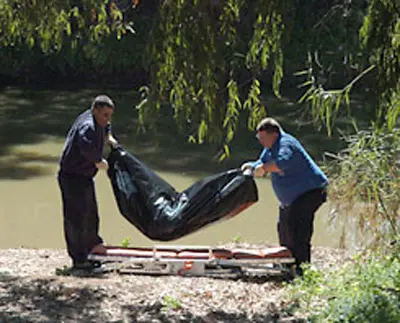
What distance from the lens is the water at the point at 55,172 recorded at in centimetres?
1077

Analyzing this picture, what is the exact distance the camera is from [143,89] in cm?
520

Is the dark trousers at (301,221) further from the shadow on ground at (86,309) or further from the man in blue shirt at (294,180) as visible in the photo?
the shadow on ground at (86,309)

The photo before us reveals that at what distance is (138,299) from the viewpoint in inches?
247

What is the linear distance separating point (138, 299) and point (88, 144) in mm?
1534

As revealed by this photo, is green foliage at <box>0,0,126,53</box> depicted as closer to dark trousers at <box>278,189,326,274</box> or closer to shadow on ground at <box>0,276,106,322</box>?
shadow on ground at <box>0,276,106,322</box>

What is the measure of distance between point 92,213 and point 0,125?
39.1ft

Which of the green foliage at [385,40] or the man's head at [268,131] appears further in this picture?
the man's head at [268,131]

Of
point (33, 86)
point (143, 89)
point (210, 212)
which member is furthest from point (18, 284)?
point (33, 86)

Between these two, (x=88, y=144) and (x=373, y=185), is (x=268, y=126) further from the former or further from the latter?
(x=88, y=144)

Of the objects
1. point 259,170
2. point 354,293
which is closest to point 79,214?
point 259,170

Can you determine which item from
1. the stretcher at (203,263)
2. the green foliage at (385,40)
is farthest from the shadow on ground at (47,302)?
the green foliage at (385,40)

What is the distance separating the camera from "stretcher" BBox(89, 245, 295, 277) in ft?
24.0

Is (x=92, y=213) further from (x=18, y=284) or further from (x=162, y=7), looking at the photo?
(x=162, y=7)

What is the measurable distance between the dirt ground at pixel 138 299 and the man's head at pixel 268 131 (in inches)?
43.0
